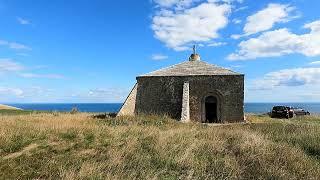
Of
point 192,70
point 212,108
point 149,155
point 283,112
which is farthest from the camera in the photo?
point 283,112

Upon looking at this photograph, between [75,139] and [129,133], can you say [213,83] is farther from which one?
[75,139]

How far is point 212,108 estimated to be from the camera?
1179 inches

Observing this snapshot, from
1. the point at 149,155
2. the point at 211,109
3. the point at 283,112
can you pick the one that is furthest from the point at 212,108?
the point at 149,155

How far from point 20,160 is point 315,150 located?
9350mm

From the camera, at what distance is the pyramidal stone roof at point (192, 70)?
29.9 meters

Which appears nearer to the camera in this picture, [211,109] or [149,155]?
[149,155]

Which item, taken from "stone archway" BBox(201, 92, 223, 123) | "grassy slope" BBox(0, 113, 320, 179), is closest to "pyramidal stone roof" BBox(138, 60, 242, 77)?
"stone archway" BBox(201, 92, 223, 123)

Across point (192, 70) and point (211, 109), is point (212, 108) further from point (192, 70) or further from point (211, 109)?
point (192, 70)

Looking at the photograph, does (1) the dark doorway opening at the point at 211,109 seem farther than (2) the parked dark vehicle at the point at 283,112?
No

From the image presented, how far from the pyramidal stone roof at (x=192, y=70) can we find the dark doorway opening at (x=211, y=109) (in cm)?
206

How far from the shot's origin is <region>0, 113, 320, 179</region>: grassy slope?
968 cm

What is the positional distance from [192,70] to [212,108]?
345cm

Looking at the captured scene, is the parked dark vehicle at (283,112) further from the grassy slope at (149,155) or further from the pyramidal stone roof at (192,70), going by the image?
the grassy slope at (149,155)

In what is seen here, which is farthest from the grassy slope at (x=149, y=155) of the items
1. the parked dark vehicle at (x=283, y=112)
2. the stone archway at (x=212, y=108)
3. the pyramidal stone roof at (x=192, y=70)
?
the parked dark vehicle at (x=283, y=112)
